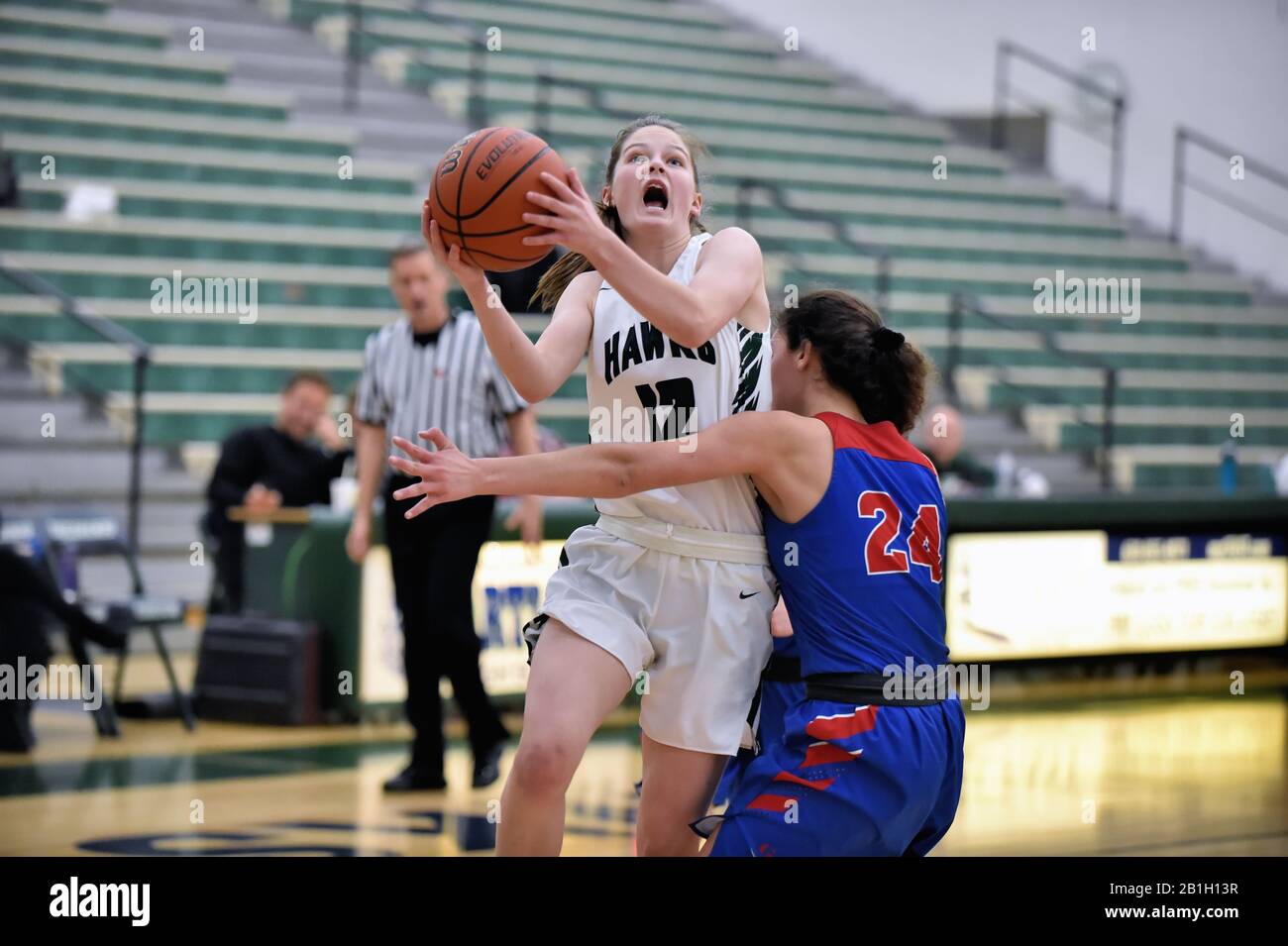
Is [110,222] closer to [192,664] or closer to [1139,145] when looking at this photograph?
[192,664]

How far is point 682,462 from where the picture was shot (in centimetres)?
314

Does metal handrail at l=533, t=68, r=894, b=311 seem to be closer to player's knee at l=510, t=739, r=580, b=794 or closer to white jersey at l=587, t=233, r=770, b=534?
white jersey at l=587, t=233, r=770, b=534

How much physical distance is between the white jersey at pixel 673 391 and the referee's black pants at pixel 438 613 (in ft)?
6.97

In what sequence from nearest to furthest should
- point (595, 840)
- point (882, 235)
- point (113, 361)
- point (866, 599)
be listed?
point (866, 599) < point (595, 840) < point (113, 361) < point (882, 235)

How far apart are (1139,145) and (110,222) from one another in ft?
30.9

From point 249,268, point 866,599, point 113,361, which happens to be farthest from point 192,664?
point 866,599

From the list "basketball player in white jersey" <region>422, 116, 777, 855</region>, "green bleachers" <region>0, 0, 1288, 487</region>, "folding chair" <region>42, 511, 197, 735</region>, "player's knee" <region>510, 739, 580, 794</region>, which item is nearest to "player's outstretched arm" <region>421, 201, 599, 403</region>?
"basketball player in white jersey" <region>422, 116, 777, 855</region>

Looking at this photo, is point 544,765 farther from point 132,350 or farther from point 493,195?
point 132,350

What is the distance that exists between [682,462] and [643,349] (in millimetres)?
326

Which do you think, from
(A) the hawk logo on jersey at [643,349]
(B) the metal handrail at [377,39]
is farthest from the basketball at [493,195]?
(B) the metal handrail at [377,39]

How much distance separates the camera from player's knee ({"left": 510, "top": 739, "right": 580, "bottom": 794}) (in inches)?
122

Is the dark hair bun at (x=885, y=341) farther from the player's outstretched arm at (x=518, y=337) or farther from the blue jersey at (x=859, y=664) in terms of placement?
the player's outstretched arm at (x=518, y=337)

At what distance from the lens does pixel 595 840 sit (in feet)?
16.7

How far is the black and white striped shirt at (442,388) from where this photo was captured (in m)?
5.71
